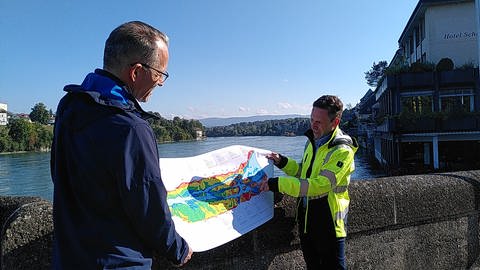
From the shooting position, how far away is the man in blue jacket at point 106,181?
1412mm

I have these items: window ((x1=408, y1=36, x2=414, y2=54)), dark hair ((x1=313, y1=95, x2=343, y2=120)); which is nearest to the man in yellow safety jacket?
dark hair ((x1=313, y1=95, x2=343, y2=120))

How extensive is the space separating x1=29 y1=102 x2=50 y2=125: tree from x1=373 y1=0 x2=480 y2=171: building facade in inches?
4731

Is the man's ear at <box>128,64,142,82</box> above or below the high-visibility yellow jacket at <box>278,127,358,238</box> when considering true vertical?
above

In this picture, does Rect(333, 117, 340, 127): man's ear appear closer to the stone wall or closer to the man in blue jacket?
the stone wall

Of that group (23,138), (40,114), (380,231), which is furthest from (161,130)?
(380,231)

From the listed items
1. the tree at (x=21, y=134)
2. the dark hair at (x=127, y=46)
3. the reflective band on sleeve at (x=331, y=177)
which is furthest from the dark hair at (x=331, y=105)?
the tree at (x=21, y=134)

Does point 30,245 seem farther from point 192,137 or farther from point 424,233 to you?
point 192,137

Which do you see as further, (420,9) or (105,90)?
(420,9)

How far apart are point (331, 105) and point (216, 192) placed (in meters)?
0.94

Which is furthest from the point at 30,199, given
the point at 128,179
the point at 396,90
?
the point at 396,90

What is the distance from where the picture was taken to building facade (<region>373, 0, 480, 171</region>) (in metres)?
31.5

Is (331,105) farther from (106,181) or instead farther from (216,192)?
(106,181)

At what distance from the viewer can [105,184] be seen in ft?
4.70

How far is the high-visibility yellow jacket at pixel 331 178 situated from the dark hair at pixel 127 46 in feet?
3.99
